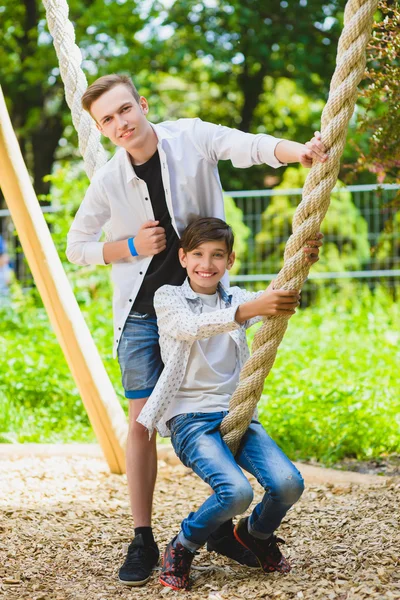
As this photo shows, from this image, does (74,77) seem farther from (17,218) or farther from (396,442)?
(396,442)

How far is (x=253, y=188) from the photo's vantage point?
12477 mm

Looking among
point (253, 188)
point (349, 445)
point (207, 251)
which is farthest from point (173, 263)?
point (253, 188)

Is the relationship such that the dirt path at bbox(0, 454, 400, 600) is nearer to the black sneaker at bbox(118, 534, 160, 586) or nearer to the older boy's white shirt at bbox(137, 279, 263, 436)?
the black sneaker at bbox(118, 534, 160, 586)

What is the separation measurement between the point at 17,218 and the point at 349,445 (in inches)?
80.9

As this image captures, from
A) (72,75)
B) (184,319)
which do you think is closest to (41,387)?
(72,75)

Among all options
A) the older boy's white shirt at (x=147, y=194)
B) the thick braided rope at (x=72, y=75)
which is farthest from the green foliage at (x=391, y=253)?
the older boy's white shirt at (x=147, y=194)

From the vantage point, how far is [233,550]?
268 cm

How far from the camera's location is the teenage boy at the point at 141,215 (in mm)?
2553

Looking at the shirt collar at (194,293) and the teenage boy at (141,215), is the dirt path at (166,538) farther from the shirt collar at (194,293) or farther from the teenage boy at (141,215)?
the shirt collar at (194,293)

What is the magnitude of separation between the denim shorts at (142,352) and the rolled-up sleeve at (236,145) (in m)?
0.57

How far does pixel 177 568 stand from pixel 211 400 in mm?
522

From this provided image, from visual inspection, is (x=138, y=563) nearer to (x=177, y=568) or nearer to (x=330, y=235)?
(x=177, y=568)

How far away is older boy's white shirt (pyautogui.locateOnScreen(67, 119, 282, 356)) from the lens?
2592 millimetres

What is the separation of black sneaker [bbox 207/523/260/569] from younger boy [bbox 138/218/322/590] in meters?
0.06
